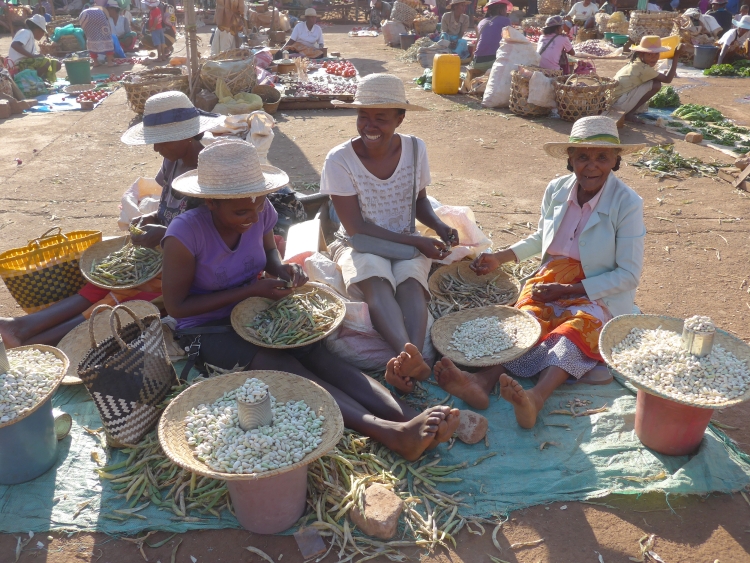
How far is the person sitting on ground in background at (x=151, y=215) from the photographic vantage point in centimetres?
339

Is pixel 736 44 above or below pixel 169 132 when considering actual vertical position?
below

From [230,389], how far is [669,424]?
183cm

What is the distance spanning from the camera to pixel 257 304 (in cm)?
315

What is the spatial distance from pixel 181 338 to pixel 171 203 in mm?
955

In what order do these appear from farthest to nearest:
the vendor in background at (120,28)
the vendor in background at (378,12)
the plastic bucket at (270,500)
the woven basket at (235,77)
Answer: the vendor in background at (378,12) → the vendor in background at (120,28) → the woven basket at (235,77) → the plastic bucket at (270,500)

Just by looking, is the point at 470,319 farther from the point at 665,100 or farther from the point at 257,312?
the point at 665,100

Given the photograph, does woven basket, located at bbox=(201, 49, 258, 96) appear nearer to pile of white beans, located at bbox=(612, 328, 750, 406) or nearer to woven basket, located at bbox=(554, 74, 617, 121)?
woven basket, located at bbox=(554, 74, 617, 121)

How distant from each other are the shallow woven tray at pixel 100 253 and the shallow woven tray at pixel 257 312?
67cm

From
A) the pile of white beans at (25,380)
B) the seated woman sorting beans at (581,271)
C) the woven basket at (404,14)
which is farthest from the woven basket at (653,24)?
the pile of white beans at (25,380)

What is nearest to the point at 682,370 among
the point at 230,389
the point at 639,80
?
Answer: the point at 230,389

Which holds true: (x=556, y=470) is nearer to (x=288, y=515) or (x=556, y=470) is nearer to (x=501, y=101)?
(x=288, y=515)

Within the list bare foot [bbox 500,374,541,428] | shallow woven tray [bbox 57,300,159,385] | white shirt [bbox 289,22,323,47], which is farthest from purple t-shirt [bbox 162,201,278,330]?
white shirt [bbox 289,22,323,47]

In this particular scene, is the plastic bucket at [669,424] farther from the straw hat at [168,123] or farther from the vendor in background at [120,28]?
the vendor in background at [120,28]

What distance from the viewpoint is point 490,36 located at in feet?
32.4
